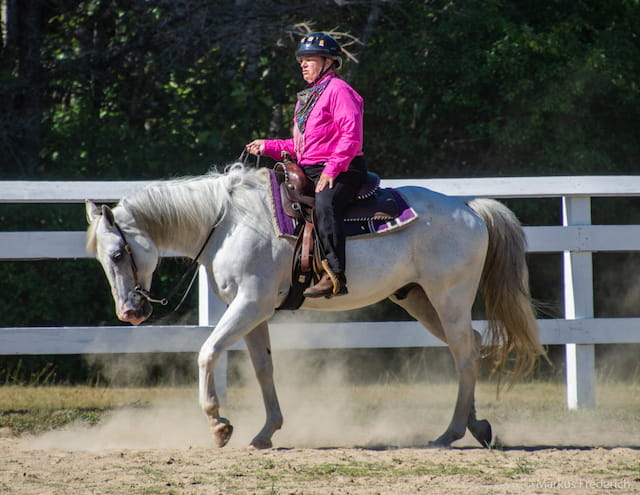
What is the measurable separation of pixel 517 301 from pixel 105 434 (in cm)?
304

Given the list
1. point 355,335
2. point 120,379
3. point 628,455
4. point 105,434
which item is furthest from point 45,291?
point 628,455

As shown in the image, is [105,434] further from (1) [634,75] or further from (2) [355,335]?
(1) [634,75]

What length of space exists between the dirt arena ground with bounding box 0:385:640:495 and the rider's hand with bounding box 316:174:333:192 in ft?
5.30

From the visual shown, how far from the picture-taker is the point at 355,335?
6703mm

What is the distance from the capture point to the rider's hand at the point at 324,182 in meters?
5.09

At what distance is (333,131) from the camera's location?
5.22 metres

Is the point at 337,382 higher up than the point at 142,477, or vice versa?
the point at 142,477

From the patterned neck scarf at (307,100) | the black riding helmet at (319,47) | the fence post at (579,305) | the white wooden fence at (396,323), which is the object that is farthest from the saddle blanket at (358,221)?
the fence post at (579,305)

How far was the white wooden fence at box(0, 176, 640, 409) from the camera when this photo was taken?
640 centimetres

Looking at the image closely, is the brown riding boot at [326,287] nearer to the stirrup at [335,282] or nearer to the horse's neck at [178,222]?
the stirrup at [335,282]

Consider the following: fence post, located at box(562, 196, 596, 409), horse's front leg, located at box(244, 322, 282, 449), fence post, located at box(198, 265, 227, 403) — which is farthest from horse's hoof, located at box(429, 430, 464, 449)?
fence post, located at box(198, 265, 227, 403)

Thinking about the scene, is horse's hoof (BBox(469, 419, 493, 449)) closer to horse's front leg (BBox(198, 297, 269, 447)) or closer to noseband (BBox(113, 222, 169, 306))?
horse's front leg (BBox(198, 297, 269, 447))

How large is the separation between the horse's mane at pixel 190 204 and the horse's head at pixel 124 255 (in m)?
0.05

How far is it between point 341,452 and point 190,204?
1.82 meters
